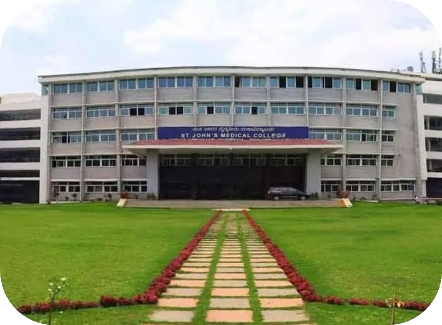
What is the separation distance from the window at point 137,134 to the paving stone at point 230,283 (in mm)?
29355

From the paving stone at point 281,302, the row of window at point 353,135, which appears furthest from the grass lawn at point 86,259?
the row of window at point 353,135

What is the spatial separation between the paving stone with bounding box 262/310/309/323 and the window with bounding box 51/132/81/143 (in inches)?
1308

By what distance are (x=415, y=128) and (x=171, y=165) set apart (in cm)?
1680

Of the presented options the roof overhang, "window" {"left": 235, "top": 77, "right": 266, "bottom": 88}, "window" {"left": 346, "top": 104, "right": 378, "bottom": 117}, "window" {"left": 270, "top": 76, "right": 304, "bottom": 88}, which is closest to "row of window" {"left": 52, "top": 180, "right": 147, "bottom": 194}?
the roof overhang

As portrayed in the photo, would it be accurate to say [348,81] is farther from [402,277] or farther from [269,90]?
[402,277]

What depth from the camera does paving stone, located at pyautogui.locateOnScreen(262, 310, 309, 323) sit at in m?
4.66

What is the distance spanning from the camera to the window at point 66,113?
120 feet

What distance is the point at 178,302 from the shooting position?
5.26 m

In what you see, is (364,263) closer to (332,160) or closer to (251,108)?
(251,108)

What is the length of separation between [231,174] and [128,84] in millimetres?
9258

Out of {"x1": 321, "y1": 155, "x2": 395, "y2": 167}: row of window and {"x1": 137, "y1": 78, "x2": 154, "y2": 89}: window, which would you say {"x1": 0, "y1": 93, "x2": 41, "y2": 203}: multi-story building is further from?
{"x1": 321, "y1": 155, "x2": 395, "y2": 167}: row of window

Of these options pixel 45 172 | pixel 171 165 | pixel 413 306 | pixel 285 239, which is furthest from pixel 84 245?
pixel 45 172

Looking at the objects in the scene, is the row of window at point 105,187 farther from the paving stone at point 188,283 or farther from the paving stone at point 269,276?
the paving stone at point 188,283

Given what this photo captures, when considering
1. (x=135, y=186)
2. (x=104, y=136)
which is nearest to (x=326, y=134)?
(x=135, y=186)
